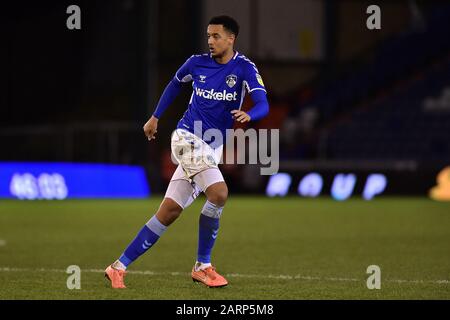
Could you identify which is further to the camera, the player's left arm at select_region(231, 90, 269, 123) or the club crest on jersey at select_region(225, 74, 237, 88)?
the club crest on jersey at select_region(225, 74, 237, 88)

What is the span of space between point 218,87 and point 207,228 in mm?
1030

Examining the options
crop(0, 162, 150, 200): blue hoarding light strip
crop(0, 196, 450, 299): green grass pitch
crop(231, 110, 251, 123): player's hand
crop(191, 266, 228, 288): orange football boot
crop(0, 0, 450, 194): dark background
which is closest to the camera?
crop(231, 110, 251, 123): player's hand

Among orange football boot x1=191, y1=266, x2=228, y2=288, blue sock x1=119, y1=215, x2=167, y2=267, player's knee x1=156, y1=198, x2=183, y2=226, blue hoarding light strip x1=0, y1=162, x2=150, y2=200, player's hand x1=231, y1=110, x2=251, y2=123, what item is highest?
player's hand x1=231, y1=110, x2=251, y2=123

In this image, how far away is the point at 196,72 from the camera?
732 cm

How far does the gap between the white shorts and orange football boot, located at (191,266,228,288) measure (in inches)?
19.8

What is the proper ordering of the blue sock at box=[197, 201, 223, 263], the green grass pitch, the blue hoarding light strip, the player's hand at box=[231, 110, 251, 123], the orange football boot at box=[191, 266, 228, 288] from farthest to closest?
1. the blue hoarding light strip
2. the blue sock at box=[197, 201, 223, 263]
3. the orange football boot at box=[191, 266, 228, 288]
4. the green grass pitch
5. the player's hand at box=[231, 110, 251, 123]

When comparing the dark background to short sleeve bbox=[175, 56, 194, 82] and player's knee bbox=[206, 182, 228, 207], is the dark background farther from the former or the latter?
player's knee bbox=[206, 182, 228, 207]

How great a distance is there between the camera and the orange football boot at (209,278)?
7160 mm

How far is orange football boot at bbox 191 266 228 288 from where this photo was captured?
716 centimetres

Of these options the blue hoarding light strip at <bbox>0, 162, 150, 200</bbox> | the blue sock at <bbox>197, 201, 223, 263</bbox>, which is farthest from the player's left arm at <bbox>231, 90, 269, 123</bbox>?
the blue hoarding light strip at <bbox>0, 162, 150, 200</bbox>
